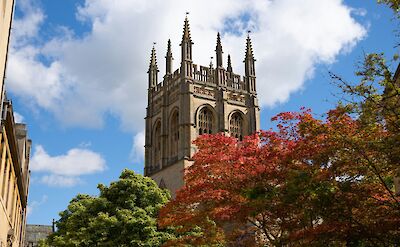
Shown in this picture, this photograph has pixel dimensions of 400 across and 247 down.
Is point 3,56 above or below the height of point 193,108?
below

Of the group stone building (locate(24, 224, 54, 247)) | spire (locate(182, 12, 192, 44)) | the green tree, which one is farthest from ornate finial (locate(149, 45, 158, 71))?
the green tree

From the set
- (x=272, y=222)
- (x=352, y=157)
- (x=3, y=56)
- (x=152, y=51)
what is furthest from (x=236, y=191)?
(x=152, y=51)

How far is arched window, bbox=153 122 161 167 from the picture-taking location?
63388 millimetres

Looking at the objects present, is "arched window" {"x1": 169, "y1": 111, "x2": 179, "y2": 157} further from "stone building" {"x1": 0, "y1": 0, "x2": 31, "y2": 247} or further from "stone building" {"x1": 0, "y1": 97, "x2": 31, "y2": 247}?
"stone building" {"x1": 0, "y1": 97, "x2": 31, "y2": 247}

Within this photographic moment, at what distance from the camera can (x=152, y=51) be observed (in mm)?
70688

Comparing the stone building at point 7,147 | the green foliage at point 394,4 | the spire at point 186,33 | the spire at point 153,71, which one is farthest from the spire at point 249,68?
the green foliage at point 394,4

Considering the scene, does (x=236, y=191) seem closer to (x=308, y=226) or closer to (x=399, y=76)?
(x=308, y=226)

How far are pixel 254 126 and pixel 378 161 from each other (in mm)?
48999

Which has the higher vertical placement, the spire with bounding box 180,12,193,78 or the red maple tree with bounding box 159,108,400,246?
the spire with bounding box 180,12,193,78

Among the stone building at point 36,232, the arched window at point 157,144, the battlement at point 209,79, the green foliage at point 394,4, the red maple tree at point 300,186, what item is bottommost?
the red maple tree at point 300,186

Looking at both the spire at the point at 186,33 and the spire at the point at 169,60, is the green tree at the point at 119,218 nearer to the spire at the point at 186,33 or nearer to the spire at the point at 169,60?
the spire at the point at 186,33

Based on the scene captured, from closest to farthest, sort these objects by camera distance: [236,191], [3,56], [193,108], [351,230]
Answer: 1. [351,230]
2. [3,56]
3. [236,191]
4. [193,108]

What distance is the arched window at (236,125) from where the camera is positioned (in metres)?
62.2

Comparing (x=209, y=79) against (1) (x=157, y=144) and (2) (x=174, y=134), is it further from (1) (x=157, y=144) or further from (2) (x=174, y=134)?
(1) (x=157, y=144)
